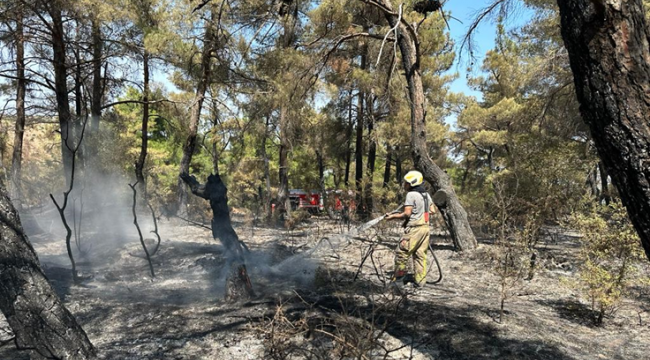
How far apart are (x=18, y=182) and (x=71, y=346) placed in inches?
549

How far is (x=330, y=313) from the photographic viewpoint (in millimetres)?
4363

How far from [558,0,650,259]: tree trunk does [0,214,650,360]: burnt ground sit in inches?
56.0

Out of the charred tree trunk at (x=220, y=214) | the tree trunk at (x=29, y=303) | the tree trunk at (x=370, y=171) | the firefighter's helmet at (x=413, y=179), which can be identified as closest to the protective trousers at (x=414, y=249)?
the firefighter's helmet at (x=413, y=179)

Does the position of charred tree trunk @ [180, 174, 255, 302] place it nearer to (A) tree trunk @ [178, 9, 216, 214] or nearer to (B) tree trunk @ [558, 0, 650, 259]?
(A) tree trunk @ [178, 9, 216, 214]

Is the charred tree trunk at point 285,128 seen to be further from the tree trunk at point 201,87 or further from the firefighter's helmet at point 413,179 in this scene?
the firefighter's helmet at point 413,179

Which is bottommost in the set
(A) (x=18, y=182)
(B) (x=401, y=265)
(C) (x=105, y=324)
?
(C) (x=105, y=324)

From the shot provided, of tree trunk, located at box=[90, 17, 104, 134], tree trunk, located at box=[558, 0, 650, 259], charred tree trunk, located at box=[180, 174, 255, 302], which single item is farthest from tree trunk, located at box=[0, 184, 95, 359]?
tree trunk, located at box=[90, 17, 104, 134]

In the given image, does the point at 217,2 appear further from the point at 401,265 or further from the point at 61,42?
the point at 401,265

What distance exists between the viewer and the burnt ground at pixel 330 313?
354 centimetres

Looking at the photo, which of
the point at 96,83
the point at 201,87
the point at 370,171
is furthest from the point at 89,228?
the point at 370,171

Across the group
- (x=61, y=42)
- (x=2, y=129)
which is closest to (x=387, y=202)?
(x=61, y=42)

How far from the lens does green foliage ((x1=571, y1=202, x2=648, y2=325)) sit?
436 centimetres

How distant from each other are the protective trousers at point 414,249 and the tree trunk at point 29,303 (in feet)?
12.5

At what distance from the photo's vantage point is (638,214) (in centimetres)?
203
